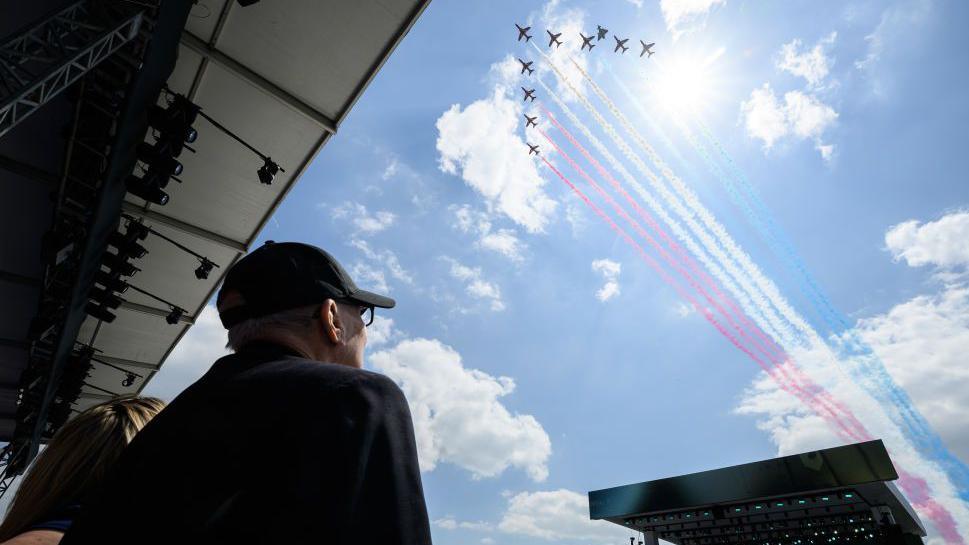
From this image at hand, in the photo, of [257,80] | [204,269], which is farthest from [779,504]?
[257,80]

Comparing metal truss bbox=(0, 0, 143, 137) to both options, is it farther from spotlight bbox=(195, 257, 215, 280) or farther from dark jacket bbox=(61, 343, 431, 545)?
dark jacket bbox=(61, 343, 431, 545)

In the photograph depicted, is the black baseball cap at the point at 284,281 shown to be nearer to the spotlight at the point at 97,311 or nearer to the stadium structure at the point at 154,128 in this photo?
the stadium structure at the point at 154,128

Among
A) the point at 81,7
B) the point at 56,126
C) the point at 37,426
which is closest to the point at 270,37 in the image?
the point at 81,7

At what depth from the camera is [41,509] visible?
5.49 feet

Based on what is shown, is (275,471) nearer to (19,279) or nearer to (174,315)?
(174,315)

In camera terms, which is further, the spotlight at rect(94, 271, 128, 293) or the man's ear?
the spotlight at rect(94, 271, 128, 293)

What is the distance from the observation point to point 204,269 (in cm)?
1100

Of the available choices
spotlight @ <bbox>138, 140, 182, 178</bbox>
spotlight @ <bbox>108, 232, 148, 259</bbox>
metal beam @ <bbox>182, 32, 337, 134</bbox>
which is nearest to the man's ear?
metal beam @ <bbox>182, 32, 337, 134</bbox>

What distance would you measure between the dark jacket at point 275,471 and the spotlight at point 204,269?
1155 cm

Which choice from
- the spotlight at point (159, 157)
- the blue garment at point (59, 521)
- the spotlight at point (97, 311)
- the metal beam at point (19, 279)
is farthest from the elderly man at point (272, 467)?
the metal beam at point (19, 279)

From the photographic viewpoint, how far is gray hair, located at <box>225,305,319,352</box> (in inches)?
55.2

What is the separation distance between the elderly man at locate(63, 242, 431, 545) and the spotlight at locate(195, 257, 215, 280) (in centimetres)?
1146

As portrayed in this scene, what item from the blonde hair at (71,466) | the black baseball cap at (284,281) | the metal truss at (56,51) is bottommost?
the blonde hair at (71,466)

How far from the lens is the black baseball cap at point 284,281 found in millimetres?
1466
